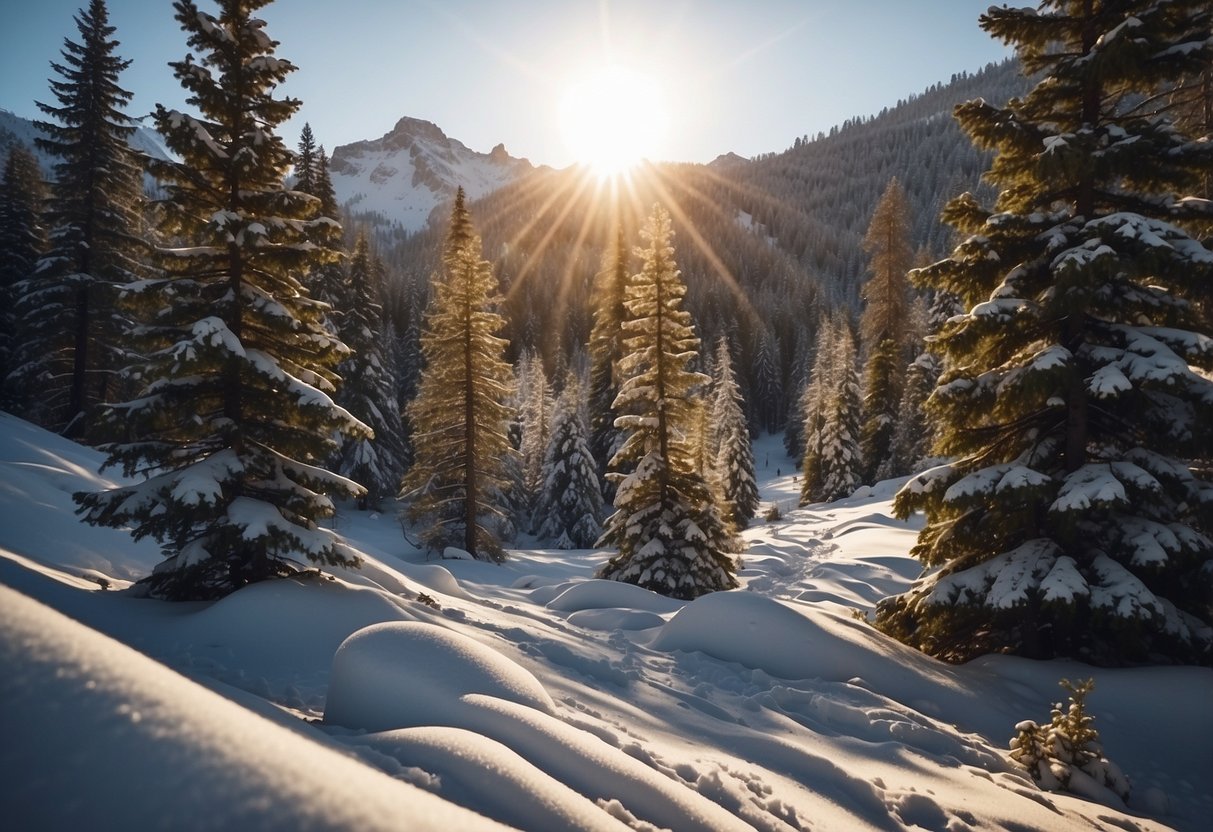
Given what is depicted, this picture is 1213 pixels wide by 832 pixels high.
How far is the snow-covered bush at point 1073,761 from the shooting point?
4977mm

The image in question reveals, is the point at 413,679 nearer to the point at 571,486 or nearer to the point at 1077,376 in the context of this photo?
the point at 1077,376

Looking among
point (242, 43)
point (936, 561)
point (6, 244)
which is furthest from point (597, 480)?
point (6, 244)

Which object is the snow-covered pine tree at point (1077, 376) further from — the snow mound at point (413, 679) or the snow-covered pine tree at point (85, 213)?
the snow-covered pine tree at point (85, 213)

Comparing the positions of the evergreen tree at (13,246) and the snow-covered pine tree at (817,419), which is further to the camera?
the snow-covered pine tree at (817,419)

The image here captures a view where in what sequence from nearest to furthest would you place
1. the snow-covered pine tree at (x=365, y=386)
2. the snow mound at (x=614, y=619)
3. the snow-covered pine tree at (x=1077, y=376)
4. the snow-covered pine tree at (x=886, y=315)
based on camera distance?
the snow-covered pine tree at (x=1077, y=376) → the snow mound at (x=614, y=619) → the snow-covered pine tree at (x=365, y=386) → the snow-covered pine tree at (x=886, y=315)

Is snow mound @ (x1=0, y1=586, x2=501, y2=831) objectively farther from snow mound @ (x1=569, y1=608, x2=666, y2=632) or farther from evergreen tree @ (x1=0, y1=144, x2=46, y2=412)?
evergreen tree @ (x1=0, y1=144, x2=46, y2=412)

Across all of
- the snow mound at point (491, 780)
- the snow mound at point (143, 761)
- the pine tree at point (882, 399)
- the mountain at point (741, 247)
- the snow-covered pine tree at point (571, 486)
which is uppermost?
the mountain at point (741, 247)

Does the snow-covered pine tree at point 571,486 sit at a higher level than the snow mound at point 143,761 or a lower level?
lower

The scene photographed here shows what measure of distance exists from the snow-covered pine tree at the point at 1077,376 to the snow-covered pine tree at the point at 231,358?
8.35 metres

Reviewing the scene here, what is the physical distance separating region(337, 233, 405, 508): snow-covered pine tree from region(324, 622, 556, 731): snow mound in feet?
87.5

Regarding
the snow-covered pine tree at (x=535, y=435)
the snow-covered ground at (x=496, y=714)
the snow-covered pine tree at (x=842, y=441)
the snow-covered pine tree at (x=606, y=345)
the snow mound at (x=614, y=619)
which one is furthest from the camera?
the snow-covered pine tree at (x=842, y=441)

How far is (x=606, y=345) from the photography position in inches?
1340

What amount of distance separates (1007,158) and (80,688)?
11.1 metres

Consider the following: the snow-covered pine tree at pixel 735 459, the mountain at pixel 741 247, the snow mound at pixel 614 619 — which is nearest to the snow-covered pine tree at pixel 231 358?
the snow mound at pixel 614 619
